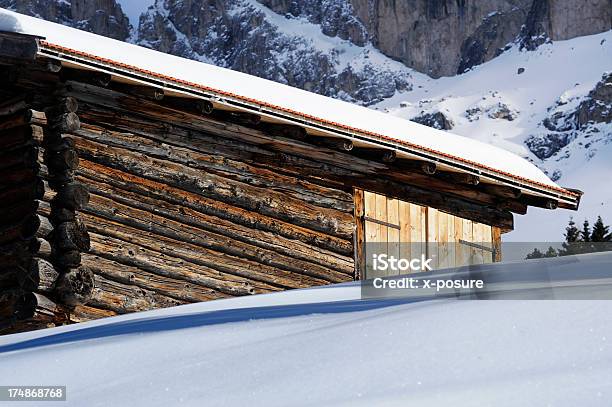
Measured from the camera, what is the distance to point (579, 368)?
2928 millimetres

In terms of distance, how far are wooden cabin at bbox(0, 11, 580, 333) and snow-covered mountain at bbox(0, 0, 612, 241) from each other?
115m

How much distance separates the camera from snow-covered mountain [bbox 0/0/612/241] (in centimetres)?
13762

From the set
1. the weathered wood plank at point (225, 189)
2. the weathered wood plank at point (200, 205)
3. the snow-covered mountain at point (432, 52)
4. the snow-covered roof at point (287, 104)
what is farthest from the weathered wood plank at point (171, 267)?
the snow-covered mountain at point (432, 52)

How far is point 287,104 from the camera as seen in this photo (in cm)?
1053

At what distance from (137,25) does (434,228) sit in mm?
173963

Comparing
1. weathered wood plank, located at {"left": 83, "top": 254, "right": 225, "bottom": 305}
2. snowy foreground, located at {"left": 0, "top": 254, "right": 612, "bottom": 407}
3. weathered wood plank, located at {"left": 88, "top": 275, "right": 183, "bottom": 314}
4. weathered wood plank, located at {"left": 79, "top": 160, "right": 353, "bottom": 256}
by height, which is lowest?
snowy foreground, located at {"left": 0, "top": 254, "right": 612, "bottom": 407}

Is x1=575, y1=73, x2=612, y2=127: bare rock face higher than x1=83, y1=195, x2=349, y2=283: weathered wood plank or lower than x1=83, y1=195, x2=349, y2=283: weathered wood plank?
higher

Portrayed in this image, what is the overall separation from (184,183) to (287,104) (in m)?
1.27

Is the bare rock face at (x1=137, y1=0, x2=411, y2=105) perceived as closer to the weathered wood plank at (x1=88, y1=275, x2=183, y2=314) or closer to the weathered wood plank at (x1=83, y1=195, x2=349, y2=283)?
the weathered wood plank at (x1=83, y1=195, x2=349, y2=283)

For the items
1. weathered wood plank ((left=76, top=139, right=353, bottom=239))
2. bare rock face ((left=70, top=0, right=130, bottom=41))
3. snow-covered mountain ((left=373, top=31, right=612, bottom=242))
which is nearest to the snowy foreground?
weathered wood plank ((left=76, top=139, right=353, bottom=239))

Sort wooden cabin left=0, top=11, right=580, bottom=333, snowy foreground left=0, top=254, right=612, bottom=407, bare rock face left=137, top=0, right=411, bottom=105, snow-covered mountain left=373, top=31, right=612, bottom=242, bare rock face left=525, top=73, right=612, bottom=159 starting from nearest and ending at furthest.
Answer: snowy foreground left=0, top=254, right=612, bottom=407 < wooden cabin left=0, top=11, right=580, bottom=333 < snow-covered mountain left=373, top=31, right=612, bottom=242 < bare rock face left=525, top=73, right=612, bottom=159 < bare rock face left=137, top=0, right=411, bottom=105

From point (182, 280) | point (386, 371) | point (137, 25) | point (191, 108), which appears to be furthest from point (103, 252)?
point (137, 25)

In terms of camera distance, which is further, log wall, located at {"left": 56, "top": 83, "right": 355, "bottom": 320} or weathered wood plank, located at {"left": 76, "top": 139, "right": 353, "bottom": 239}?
weathered wood plank, located at {"left": 76, "top": 139, "right": 353, "bottom": 239}

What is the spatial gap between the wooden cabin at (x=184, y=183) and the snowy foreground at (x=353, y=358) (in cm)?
430
